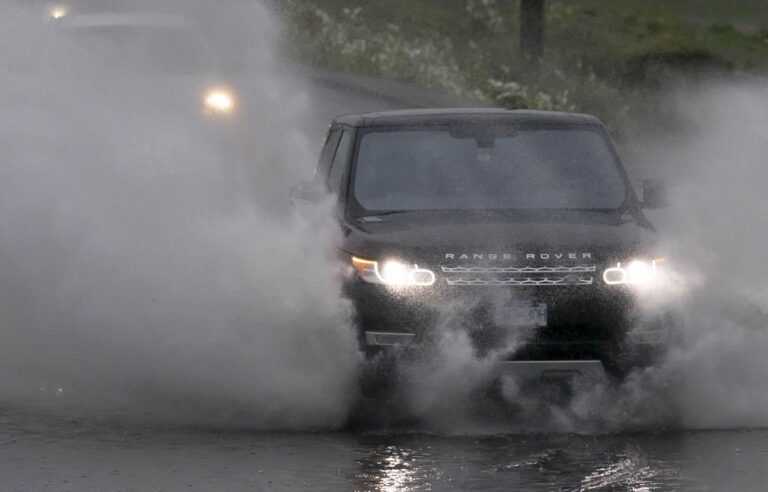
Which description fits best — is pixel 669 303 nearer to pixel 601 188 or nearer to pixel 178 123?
pixel 601 188

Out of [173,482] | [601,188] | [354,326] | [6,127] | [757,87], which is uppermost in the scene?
[757,87]

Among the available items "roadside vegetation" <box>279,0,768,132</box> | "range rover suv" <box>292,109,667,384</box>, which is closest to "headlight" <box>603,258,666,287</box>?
"range rover suv" <box>292,109,667,384</box>

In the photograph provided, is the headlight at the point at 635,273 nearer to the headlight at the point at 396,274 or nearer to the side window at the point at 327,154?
the headlight at the point at 396,274

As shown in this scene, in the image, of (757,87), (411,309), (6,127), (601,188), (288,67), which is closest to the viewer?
(411,309)

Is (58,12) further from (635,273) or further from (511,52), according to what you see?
(511,52)

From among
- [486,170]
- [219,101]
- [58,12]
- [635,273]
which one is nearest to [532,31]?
[58,12]

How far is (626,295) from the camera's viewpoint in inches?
397

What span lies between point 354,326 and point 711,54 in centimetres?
2577

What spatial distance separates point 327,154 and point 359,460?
413 cm

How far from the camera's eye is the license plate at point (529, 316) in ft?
32.6

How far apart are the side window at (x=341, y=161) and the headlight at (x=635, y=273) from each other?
2.10 m

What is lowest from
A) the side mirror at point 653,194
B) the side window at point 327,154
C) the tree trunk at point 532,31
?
→ the side mirror at point 653,194

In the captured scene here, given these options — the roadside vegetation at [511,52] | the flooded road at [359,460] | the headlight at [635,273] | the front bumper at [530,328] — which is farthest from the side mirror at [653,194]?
the roadside vegetation at [511,52]

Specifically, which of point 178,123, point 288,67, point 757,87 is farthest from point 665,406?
point 288,67
